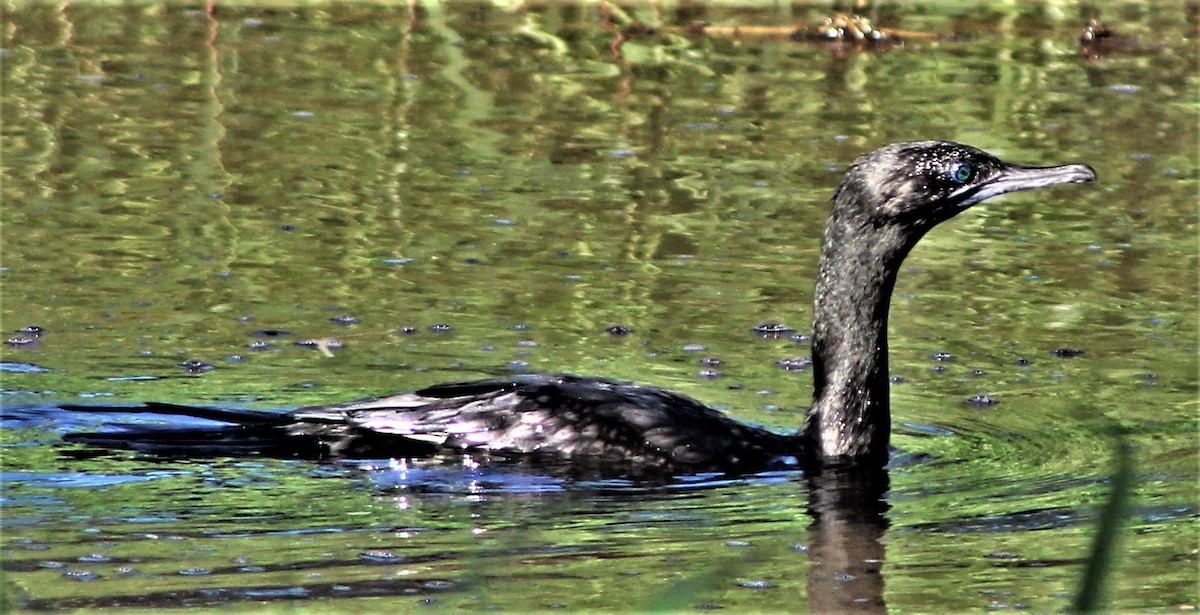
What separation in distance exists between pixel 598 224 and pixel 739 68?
15.3 ft

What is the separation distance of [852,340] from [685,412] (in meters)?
0.81

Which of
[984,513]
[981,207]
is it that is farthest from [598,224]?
[984,513]

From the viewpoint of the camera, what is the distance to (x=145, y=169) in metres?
11.8

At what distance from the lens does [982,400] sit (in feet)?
27.5

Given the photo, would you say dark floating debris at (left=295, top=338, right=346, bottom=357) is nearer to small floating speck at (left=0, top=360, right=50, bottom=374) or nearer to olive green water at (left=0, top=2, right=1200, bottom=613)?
olive green water at (left=0, top=2, right=1200, bottom=613)

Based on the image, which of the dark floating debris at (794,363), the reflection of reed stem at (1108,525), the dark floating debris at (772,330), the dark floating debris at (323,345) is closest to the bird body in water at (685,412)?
the dark floating debris at (794,363)

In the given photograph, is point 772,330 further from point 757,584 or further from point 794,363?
point 757,584

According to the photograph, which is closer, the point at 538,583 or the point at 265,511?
the point at 538,583

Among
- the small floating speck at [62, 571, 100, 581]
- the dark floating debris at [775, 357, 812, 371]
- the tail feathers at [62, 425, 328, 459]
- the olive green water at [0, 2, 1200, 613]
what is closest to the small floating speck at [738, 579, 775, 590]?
the olive green water at [0, 2, 1200, 613]

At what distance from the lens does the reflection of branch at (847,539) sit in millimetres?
5957

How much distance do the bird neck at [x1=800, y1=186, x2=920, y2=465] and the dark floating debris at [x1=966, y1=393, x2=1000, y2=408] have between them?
0.63 m

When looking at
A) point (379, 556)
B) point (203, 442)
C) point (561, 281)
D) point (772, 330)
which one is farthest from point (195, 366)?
point (772, 330)

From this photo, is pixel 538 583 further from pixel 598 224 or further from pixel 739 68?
pixel 739 68

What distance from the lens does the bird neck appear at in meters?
7.76
